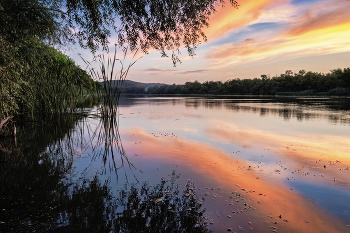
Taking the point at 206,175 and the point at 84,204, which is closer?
the point at 84,204

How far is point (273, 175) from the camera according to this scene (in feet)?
12.8

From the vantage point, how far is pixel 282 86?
8369 centimetres

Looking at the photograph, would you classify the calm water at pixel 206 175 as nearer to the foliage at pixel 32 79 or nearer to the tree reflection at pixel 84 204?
the tree reflection at pixel 84 204

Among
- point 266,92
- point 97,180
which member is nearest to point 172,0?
point 97,180

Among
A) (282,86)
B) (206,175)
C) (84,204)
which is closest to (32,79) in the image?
(84,204)

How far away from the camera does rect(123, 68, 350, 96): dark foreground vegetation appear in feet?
219

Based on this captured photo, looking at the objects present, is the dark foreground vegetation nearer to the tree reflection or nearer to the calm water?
the calm water

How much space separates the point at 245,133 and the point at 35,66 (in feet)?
21.4

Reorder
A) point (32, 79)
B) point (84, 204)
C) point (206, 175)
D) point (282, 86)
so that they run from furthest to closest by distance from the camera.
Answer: point (282, 86), point (32, 79), point (206, 175), point (84, 204)

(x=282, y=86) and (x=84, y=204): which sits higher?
(x=282, y=86)

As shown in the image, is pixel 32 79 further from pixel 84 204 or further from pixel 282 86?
pixel 282 86

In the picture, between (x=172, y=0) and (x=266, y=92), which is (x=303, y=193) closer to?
(x=172, y=0)

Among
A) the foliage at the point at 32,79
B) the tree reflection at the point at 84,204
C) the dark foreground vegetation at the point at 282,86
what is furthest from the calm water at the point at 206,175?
the dark foreground vegetation at the point at 282,86

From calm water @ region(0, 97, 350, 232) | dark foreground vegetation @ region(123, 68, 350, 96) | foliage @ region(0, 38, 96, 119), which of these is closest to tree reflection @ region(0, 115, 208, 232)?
calm water @ region(0, 97, 350, 232)
